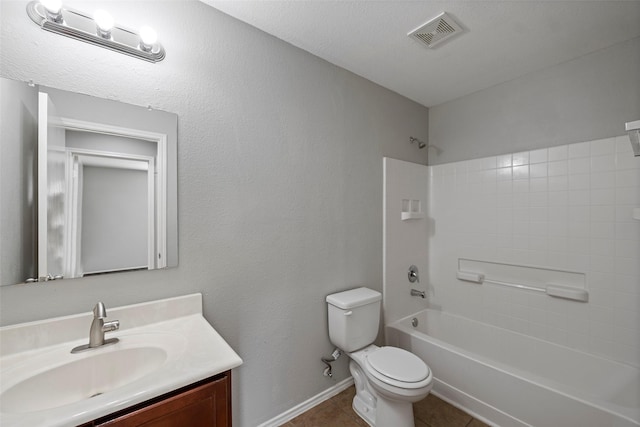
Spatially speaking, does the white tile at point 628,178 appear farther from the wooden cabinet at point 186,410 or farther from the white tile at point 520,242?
the wooden cabinet at point 186,410

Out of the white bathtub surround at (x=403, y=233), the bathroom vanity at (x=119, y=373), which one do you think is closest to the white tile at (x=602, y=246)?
the white bathtub surround at (x=403, y=233)

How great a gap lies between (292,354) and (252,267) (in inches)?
26.3

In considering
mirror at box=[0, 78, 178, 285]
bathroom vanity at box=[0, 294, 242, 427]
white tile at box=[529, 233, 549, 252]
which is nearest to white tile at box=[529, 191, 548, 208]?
white tile at box=[529, 233, 549, 252]

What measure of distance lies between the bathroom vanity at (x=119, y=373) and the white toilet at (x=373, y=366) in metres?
0.93

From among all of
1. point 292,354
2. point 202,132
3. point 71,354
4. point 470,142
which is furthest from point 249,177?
point 470,142

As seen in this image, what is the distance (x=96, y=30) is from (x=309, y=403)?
2348 millimetres

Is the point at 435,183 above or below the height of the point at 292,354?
above

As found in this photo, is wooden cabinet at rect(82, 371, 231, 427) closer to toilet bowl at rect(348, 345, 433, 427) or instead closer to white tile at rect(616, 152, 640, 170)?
toilet bowl at rect(348, 345, 433, 427)

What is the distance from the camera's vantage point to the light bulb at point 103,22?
104 centimetres

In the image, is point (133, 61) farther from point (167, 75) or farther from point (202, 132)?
point (202, 132)

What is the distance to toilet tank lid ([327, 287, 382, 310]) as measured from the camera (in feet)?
5.83

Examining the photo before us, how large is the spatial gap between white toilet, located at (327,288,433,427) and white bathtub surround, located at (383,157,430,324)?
0.43 metres

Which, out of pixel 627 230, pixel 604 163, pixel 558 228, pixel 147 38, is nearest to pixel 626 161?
pixel 604 163

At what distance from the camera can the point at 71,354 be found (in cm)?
97
